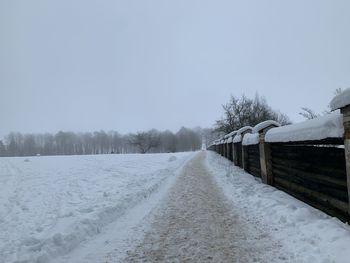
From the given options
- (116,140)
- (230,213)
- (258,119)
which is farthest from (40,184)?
(116,140)

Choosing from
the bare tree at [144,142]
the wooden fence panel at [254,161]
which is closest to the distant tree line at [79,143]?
the bare tree at [144,142]

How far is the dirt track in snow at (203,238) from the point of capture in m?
4.89

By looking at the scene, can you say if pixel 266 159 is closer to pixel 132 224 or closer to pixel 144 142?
pixel 132 224

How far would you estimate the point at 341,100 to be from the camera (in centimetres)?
503

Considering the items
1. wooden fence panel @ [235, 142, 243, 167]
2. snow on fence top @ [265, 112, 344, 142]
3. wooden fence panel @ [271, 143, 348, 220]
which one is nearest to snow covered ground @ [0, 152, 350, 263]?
wooden fence panel @ [271, 143, 348, 220]

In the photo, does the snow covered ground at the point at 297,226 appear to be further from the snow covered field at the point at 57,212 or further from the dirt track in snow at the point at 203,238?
the snow covered field at the point at 57,212

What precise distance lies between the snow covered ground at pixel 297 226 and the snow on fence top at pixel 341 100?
186 cm

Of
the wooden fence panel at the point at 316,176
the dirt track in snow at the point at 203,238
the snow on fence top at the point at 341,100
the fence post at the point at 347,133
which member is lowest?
the dirt track in snow at the point at 203,238

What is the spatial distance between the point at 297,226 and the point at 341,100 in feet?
7.43

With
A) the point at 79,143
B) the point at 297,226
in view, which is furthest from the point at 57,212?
the point at 79,143

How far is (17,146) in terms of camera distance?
446 feet

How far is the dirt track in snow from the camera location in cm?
489

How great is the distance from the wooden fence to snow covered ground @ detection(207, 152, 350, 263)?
26 centimetres

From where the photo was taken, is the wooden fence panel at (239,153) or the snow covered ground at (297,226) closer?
the snow covered ground at (297,226)
